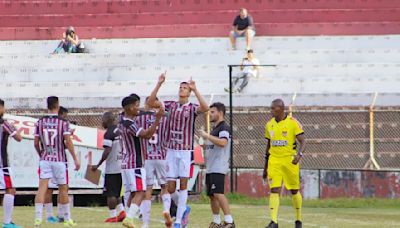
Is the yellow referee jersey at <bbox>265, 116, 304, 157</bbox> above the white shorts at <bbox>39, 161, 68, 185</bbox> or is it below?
above

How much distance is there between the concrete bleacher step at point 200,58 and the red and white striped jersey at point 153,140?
58.7ft

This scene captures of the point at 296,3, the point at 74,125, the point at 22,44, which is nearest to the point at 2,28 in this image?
the point at 22,44

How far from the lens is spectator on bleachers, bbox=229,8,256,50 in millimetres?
39000

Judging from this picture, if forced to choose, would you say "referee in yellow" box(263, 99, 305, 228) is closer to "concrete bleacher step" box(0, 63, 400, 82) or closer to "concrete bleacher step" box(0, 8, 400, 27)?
"concrete bleacher step" box(0, 63, 400, 82)

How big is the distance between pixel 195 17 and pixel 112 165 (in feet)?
63.9

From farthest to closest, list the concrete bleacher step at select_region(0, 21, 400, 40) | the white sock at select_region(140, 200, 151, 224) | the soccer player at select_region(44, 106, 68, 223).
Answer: the concrete bleacher step at select_region(0, 21, 400, 40) → the soccer player at select_region(44, 106, 68, 223) → the white sock at select_region(140, 200, 151, 224)

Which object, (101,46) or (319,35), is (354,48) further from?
(101,46)

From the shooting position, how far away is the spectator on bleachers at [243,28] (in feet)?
128

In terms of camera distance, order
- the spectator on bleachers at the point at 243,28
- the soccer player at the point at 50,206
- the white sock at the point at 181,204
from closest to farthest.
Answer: the white sock at the point at 181,204 < the soccer player at the point at 50,206 < the spectator on bleachers at the point at 243,28

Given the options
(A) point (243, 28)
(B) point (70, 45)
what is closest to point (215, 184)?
(A) point (243, 28)

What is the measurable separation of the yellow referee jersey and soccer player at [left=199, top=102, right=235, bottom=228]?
0.65 meters

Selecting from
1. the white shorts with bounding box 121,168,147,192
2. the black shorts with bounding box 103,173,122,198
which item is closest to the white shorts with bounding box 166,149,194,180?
the white shorts with bounding box 121,168,147,192

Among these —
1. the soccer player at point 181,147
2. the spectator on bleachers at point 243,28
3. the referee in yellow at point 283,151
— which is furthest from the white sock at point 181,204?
the spectator on bleachers at point 243,28

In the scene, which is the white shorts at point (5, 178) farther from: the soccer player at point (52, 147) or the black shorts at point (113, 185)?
the black shorts at point (113, 185)
